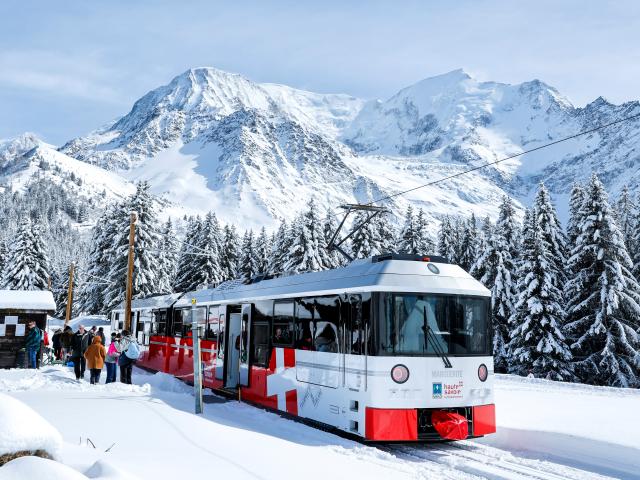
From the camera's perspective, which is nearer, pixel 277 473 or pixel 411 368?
pixel 277 473

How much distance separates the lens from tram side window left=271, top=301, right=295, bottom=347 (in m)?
12.8

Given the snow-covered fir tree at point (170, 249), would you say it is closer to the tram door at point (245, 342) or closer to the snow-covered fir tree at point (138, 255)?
the snow-covered fir tree at point (138, 255)

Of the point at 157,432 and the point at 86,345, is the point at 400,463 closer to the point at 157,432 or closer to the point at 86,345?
the point at 157,432

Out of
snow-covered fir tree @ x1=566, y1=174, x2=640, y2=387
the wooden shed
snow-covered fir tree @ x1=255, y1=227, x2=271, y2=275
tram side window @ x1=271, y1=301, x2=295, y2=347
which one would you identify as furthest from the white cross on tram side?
snow-covered fir tree @ x1=255, y1=227, x2=271, y2=275

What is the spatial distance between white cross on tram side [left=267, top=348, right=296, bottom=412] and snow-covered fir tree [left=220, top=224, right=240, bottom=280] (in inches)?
1974

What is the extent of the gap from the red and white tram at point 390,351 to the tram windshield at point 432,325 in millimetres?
17

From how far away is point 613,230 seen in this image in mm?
30609

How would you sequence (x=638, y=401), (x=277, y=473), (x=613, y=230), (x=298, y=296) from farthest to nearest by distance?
(x=613, y=230) < (x=638, y=401) < (x=298, y=296) < (x=277, y=473)

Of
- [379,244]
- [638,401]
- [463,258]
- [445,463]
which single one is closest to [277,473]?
[445,463]

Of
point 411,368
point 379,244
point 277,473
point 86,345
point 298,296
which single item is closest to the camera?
point 277,473

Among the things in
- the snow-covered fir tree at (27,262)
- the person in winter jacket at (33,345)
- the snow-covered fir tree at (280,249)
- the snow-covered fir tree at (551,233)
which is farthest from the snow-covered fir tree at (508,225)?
the snow-covered fir tree at (27,262)

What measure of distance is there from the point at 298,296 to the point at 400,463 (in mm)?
4513

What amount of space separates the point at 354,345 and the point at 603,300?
23.9 meters

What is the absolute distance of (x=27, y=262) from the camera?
5866 cm
